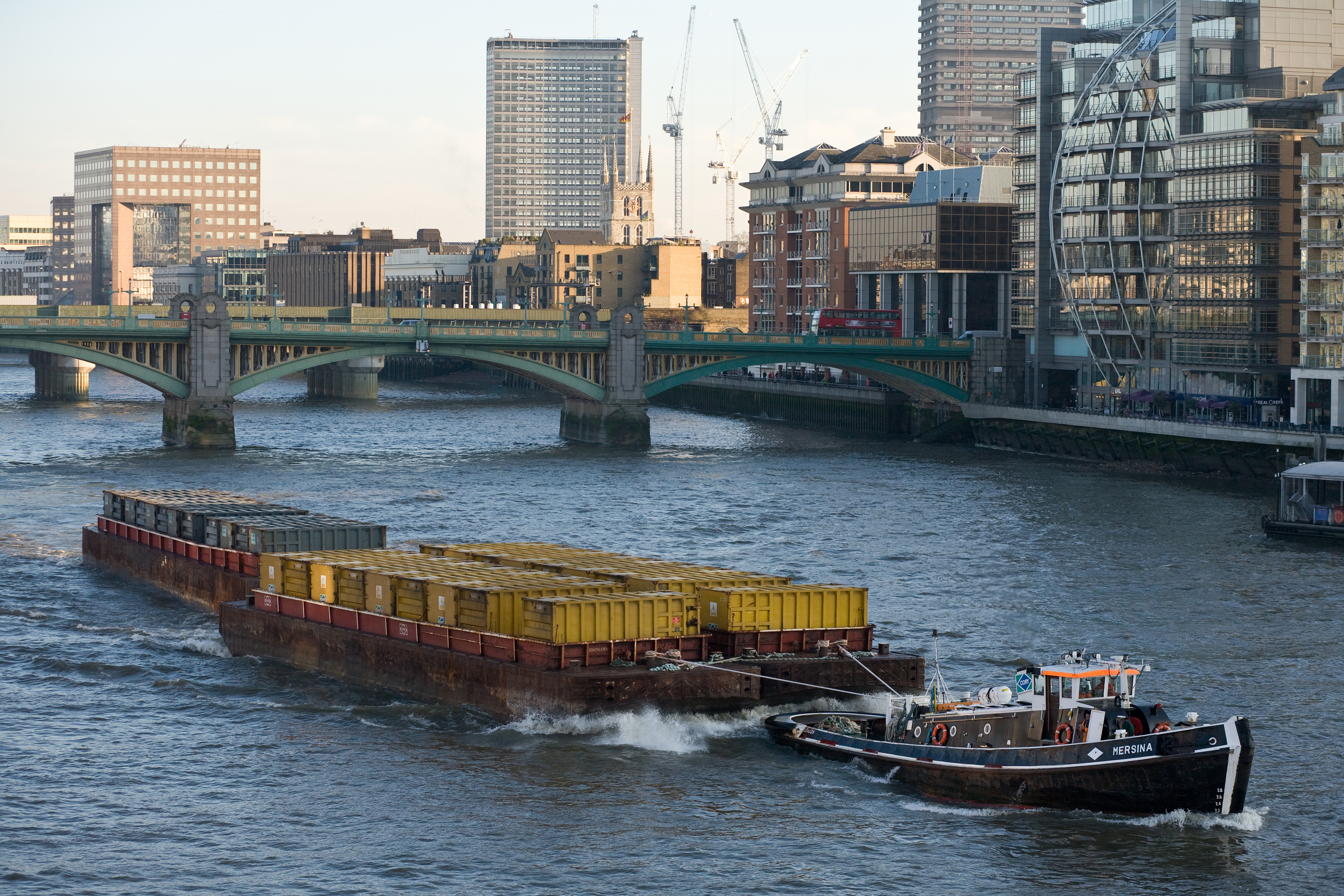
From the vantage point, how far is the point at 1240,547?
78.4 meters

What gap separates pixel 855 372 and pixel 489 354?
3067cm

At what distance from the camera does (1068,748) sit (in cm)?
3888

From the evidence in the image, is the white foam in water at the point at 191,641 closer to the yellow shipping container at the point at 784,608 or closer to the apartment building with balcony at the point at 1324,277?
the yellow shipping container at the point at 784,608

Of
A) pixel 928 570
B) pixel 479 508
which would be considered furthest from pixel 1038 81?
pixel 928 570

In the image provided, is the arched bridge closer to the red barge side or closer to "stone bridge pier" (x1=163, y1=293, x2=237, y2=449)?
"stone bridge pier" (x1=163, y1=293, x2=237, y2=449)

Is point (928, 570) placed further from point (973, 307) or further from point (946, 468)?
point (973, 307)

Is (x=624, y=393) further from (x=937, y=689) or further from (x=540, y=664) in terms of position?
(x=937, y=689)

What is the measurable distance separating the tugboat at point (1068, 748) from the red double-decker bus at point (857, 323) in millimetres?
110349

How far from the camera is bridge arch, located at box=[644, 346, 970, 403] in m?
136

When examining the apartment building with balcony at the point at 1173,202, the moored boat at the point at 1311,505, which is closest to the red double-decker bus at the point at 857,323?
the apartment building with balcony at the point at 1173,202

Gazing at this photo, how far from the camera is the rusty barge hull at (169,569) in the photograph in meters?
61.1

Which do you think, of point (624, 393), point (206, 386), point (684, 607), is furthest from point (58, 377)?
point (684, 607)

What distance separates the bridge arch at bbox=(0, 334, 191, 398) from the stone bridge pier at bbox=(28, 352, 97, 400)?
6078 centimetres

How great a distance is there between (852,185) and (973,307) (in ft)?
105
